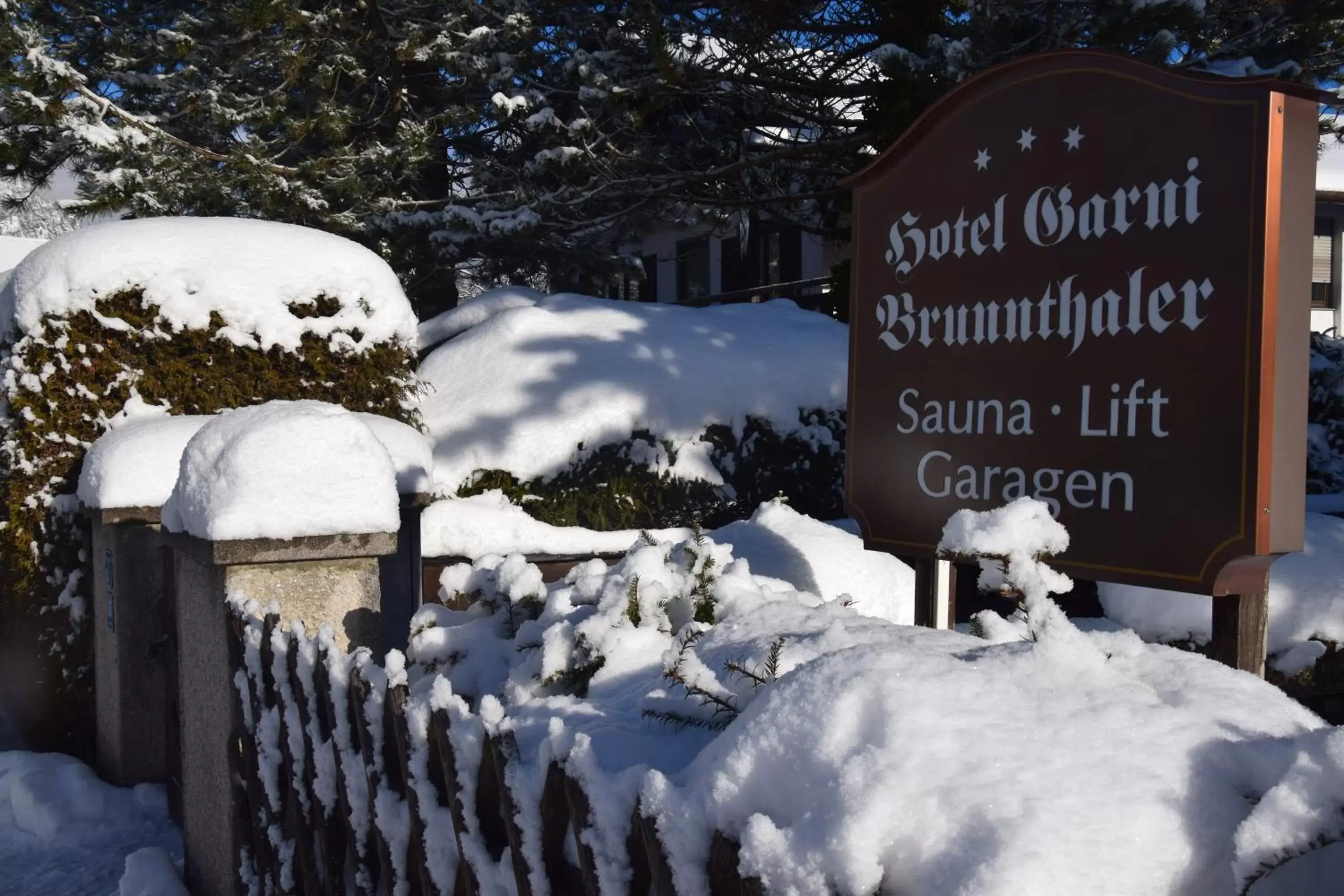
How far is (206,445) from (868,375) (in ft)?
7.07

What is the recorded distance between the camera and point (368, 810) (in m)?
2.47

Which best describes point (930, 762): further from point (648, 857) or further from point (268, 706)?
point (268, 706)

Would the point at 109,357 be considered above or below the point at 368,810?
above

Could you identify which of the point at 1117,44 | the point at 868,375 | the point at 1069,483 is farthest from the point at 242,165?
the point at 1069,483

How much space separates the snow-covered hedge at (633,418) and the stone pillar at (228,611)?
2221 mm

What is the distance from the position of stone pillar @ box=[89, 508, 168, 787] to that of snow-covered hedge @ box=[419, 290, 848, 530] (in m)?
1.51

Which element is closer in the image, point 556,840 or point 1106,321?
point 556,840

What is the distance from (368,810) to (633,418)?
13.0 ft

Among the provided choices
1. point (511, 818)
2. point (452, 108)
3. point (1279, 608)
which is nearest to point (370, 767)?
point (511, 818)

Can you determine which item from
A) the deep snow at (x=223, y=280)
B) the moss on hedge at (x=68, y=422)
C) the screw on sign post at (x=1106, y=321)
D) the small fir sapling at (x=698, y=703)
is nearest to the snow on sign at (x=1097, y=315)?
the screw on sign post at (x=1106, y=321)

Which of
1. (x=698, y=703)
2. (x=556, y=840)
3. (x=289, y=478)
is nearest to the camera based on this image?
(x=556, y=840)

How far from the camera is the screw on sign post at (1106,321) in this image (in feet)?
9.26

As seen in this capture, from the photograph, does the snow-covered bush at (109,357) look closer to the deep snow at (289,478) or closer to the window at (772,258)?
the deep snow at (289,478)

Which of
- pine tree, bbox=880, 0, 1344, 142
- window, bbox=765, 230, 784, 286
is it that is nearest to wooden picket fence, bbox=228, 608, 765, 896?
pine tree, bbox=880, 0, 1344, 142
